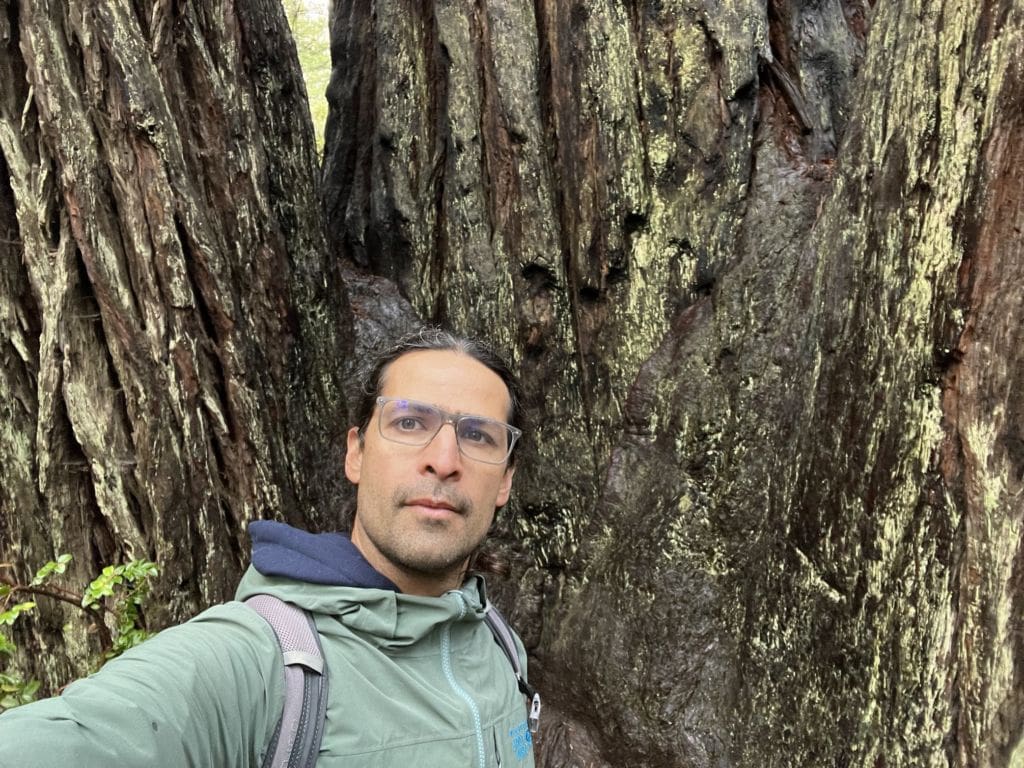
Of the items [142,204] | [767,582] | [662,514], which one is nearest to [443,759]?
[767,582]

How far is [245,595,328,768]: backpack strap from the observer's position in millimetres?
1495

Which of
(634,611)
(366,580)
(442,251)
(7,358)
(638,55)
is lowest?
(634,611)

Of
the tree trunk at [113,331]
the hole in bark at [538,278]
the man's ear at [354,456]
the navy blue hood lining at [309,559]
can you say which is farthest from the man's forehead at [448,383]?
the hole in bark at [538,278]

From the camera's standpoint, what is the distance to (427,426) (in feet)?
6.93

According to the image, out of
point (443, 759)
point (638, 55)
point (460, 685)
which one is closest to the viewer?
point (443, 759)

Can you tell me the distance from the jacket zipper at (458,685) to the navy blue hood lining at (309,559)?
18 cm

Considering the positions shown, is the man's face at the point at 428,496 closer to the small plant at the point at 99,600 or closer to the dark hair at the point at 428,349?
the dark hair at the point at 428,349

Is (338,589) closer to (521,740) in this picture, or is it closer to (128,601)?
(521,740)

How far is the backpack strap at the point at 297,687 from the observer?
1495mm

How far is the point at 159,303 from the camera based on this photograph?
3.33 m

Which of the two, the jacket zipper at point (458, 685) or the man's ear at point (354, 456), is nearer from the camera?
the jacket zipper at point (458, 685)

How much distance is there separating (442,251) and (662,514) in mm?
1853

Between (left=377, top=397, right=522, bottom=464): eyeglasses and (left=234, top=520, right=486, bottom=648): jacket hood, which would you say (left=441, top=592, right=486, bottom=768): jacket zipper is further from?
(left=377, top=397, right=522, bottom=464): eyeglasses

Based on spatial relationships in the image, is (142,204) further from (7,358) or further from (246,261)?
(7,358)
